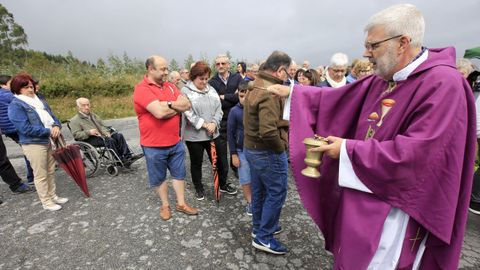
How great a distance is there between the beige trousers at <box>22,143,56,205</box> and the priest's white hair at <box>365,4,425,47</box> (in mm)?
4302

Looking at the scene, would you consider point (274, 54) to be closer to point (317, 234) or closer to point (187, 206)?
point (317, 234)

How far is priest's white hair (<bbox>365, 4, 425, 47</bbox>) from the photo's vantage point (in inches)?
55.7

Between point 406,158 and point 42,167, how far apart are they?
14.3ft

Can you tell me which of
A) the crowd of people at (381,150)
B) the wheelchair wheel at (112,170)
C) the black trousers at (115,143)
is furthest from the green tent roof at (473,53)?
the wheelchair wheel at (112,170)

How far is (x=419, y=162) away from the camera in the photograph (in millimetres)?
1354

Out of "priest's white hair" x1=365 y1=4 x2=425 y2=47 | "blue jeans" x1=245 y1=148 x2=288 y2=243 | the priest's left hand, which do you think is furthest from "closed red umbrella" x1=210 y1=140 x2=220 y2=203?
"priest's white hair" x1=365 y1=4 x2=425 y2=47

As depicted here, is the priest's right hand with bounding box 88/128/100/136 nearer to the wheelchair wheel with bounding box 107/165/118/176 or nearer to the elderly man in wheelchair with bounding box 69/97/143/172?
the elderly man in wheelchair with bounding box 69/97/143/172

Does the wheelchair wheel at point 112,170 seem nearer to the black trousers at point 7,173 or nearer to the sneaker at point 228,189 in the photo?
the black trousers at point 7,173

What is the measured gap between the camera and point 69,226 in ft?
11.3

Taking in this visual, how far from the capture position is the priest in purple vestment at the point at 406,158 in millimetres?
1338

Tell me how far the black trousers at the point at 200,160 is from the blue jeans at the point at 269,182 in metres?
1.36

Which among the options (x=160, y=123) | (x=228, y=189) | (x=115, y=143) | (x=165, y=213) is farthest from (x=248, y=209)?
(x=115, y=143)

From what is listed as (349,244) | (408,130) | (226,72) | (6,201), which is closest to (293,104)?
(408,130)

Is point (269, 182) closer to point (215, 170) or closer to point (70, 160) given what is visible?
point (215, 170)
